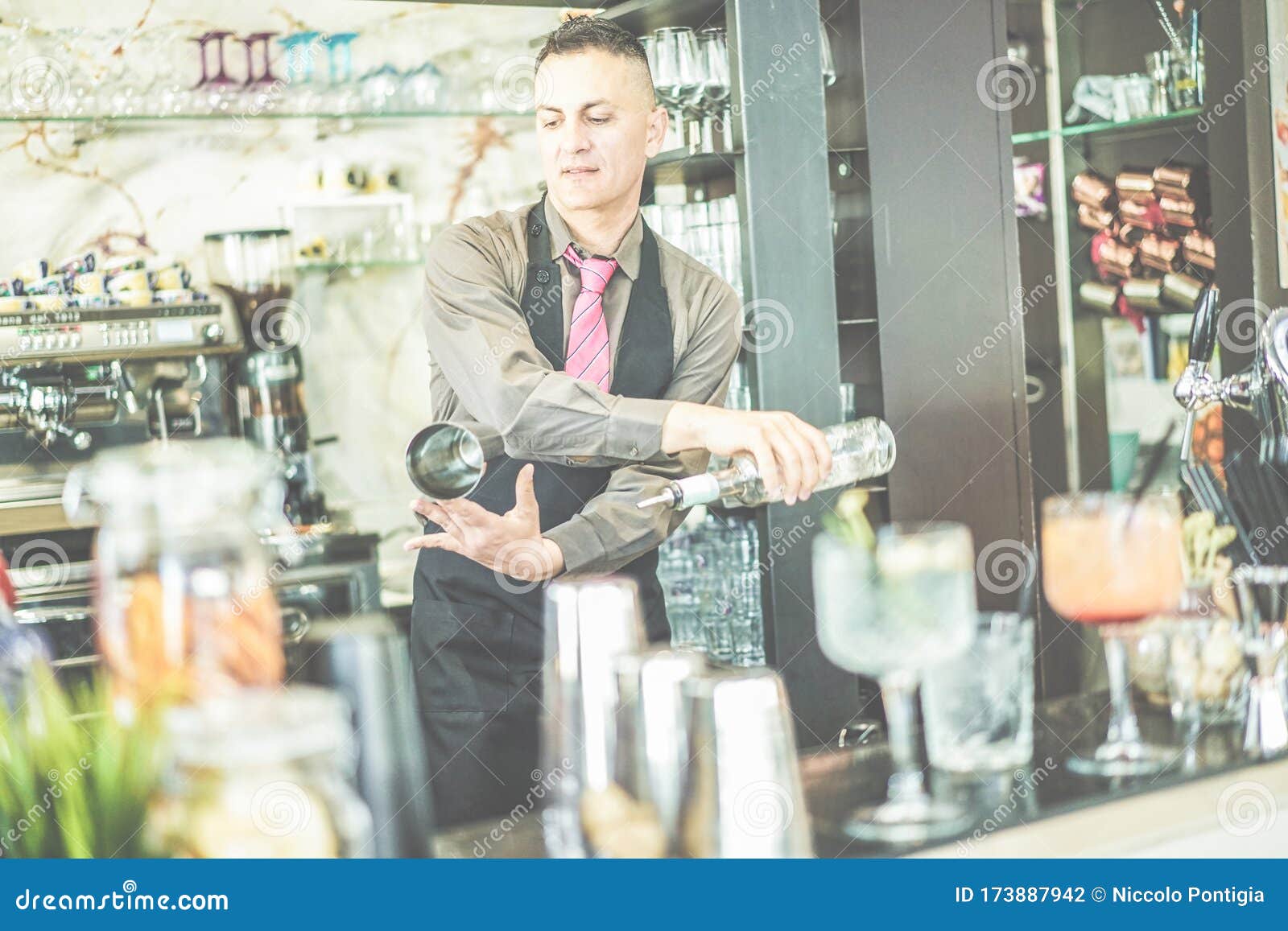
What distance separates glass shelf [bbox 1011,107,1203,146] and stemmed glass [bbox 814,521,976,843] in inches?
105

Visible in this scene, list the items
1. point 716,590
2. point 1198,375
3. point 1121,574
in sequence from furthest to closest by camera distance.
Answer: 1. point 716,590
2. point 1198,375
3. point 1121,574

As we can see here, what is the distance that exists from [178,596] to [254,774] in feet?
0.26

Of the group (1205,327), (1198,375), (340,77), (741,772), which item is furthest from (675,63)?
(741,772)

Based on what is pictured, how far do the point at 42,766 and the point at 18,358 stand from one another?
2.84 metres

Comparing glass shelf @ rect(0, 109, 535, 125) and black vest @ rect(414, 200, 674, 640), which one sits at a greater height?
glass shelf @ rect(0, 109, 535, 125)

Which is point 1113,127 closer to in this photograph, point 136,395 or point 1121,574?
point 136,395

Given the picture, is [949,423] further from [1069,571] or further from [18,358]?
[18,358]

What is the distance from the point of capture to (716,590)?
3072 millimetres

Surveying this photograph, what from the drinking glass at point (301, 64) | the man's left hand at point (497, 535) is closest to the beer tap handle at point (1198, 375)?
the man's left hand at point (497, 535)

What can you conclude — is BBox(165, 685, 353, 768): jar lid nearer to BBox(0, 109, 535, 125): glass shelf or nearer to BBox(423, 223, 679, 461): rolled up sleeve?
BBox(423, 223, 679, 461): rolled up sleeve

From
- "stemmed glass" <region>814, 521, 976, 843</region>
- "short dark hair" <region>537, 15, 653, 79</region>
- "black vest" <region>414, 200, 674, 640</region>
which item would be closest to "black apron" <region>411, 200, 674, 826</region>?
"black vest" <region>414, 200, 674, 640</region>

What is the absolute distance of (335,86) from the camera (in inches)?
141

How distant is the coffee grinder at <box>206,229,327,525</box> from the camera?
359 cm
